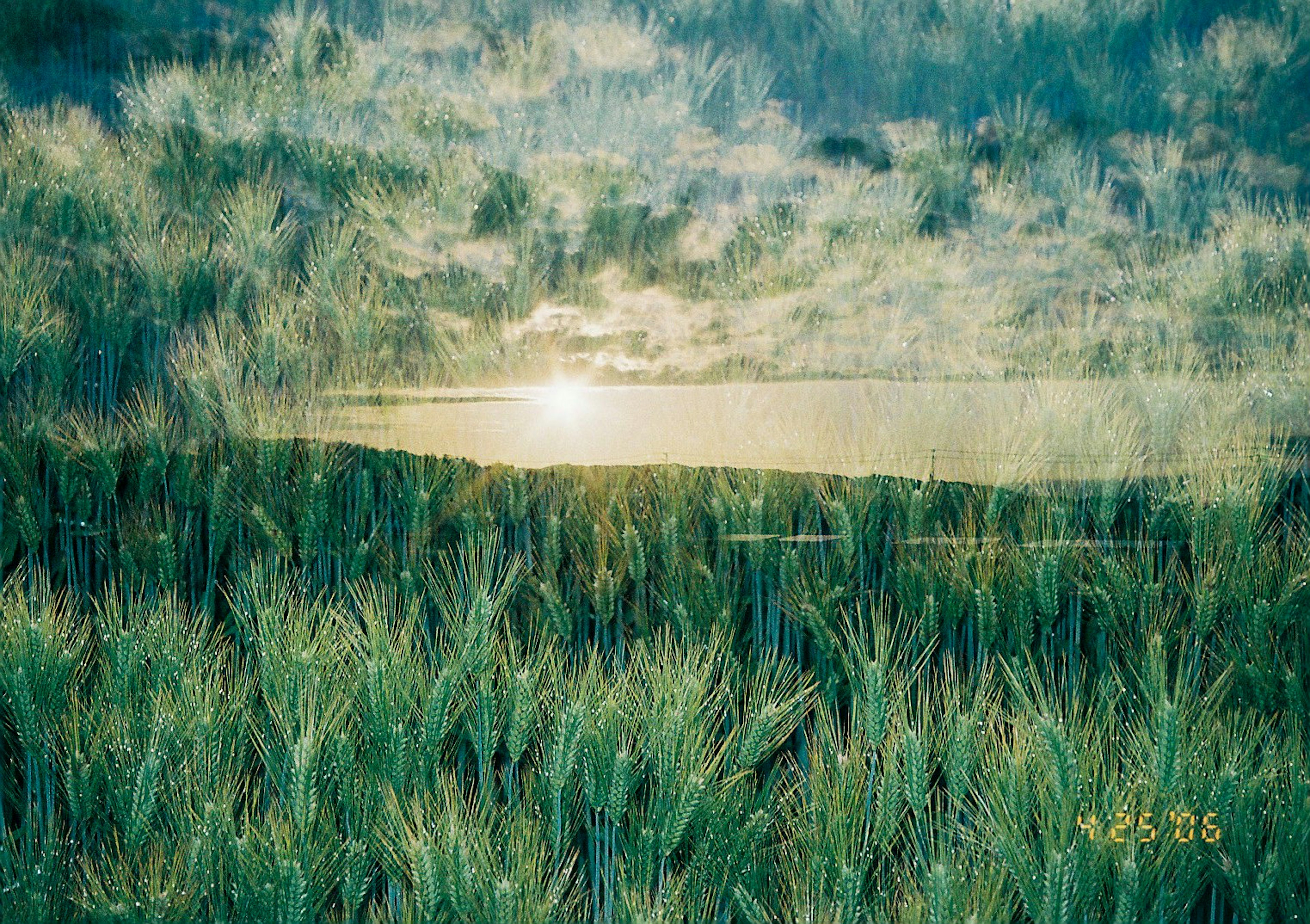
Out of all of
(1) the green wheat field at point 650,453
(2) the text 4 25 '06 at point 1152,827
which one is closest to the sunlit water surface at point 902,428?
(1) the green wheat field at point 650,453

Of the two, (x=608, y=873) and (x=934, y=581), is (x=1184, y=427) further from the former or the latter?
(x=608, y=873)

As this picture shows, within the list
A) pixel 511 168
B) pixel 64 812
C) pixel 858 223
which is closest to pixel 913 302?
pixel 858 223

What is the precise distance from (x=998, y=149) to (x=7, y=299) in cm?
166

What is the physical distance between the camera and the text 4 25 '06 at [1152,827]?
1229 millimetres

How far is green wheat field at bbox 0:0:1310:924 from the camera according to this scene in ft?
4.40

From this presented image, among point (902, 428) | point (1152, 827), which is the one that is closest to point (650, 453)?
point (902, 428)

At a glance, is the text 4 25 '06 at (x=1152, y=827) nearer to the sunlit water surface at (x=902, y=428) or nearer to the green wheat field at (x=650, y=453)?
the green wheat field at (x=650, y=453)

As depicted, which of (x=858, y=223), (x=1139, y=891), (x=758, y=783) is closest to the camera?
(x=1139, y=891)

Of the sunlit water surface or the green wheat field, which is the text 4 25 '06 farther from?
the sunlit water surface

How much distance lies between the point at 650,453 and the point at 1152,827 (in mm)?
849

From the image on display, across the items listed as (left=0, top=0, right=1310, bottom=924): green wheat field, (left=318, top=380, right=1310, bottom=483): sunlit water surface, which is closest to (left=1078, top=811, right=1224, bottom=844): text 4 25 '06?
(left=0, top=0, right=1310, bottom=924): green wheat field

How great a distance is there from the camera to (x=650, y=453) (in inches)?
59.2

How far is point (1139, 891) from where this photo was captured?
1.23 metres

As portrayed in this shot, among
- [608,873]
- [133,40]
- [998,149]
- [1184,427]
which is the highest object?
[133,40]
